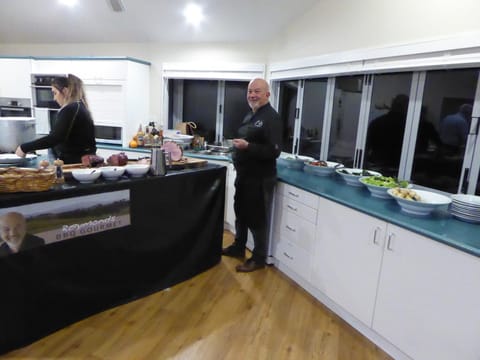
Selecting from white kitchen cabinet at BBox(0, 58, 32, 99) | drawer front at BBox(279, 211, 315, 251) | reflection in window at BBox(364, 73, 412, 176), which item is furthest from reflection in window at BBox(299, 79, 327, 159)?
white kitchen cabinet at BBox(0, 58, 32, 99)

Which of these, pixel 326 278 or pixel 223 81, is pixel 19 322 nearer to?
pixel 326 278

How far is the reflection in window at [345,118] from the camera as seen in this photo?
3.02 metres

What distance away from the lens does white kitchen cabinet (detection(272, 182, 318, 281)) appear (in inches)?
100

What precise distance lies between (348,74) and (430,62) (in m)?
0.81

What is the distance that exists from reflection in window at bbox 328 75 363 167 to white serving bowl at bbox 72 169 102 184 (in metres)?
2.25

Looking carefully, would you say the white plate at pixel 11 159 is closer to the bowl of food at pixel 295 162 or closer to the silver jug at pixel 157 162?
the silver jug at pixel 157 162

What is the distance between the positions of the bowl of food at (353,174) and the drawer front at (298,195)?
0.41 metres

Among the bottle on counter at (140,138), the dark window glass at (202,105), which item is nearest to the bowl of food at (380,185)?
the dark window glass at (202,105)

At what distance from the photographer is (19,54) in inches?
186

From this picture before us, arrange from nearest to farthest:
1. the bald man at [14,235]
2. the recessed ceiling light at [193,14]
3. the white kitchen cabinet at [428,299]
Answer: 1. the white kitchen cabinet at [428,299]
2. the bald man at [14,235]
3. the recessed ceiling light at [193,14]

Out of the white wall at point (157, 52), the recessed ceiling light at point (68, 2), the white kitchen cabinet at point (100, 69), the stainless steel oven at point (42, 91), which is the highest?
the recessed ceiling light at point (68, 2)

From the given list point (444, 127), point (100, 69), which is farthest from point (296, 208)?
point (100, 69)

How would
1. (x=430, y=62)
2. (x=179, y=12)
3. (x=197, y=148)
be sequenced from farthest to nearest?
1. (x=197, y=148)
2. (x=179, y=12)
3. (x=430, y=62)

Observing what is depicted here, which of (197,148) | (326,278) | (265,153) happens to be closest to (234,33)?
→ (197,148)
